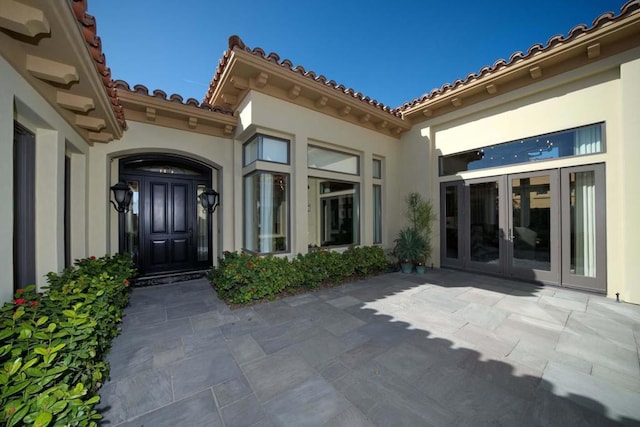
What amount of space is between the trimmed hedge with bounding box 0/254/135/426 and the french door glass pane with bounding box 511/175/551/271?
657 cm

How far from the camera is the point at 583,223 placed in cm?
433

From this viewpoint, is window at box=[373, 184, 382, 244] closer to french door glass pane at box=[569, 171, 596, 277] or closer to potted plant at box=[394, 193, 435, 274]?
potted plant at box=[394, 193, 435, 274]

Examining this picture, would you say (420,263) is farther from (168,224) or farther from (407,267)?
(168,224)

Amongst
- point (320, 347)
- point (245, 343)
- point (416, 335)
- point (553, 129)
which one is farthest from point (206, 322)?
point (553, 129)

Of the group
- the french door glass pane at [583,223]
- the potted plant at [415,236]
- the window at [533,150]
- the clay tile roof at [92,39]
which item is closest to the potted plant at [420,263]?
the potted plant at [415,236]

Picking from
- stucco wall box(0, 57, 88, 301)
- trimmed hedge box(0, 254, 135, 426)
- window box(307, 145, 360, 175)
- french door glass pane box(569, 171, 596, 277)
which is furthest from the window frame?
french door glass pane box(569, 171, 596, 277)

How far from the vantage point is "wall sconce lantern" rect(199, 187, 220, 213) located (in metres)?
5.35

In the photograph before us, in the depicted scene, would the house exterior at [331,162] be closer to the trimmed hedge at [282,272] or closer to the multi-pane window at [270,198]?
the multi-pane window at [270,198]

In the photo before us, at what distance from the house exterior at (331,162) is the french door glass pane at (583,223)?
0.02m

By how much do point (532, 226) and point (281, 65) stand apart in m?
5.83

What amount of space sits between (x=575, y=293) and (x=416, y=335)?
3.71 meters

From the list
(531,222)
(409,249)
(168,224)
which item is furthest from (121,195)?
(531,222)

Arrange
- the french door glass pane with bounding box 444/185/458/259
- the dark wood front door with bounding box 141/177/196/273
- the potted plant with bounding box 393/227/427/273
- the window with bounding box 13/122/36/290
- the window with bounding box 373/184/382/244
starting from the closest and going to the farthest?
the window with bounding box 13/122/36/290
the dark wood front door with bounding box 141/177/196/273
the potted plant with bounding box 393/227/427/273
the french door glass pane with bounding box 444/185/458/259
the window with bounding box 373/184/382/244

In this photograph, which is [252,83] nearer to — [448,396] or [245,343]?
[245,343]
